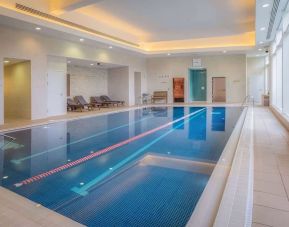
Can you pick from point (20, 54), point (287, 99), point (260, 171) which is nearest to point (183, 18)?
point (287, 99)

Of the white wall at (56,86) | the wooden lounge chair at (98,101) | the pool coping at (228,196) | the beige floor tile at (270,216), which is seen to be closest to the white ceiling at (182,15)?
the white wall at (56,86)

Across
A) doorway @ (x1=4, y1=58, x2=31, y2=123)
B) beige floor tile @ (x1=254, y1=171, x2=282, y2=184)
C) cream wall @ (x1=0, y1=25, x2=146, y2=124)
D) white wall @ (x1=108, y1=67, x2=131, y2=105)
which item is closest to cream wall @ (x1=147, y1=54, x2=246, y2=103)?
white wall @ (x1=108, y1=67, x2=131, y2=105)

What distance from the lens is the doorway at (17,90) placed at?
9.07 meters

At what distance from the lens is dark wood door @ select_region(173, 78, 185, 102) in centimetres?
1694

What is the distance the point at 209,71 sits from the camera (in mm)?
16359

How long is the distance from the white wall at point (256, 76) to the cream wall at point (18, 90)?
15329 mm

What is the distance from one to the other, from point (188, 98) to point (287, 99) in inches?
384

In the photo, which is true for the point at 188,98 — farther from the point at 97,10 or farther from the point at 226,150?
the point at 226,150

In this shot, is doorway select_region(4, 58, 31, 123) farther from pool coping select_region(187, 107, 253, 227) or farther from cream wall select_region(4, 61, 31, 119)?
pool coping select_region(187, 107, 253, 227)

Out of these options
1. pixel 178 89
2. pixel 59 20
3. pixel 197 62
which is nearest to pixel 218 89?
pixel 197 62

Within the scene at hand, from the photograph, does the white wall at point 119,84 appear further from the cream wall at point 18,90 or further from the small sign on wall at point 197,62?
the cream wall at point 18,90

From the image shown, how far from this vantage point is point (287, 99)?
7.26m

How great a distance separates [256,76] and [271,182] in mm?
17515

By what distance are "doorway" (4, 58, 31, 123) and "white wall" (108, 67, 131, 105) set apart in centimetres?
662
